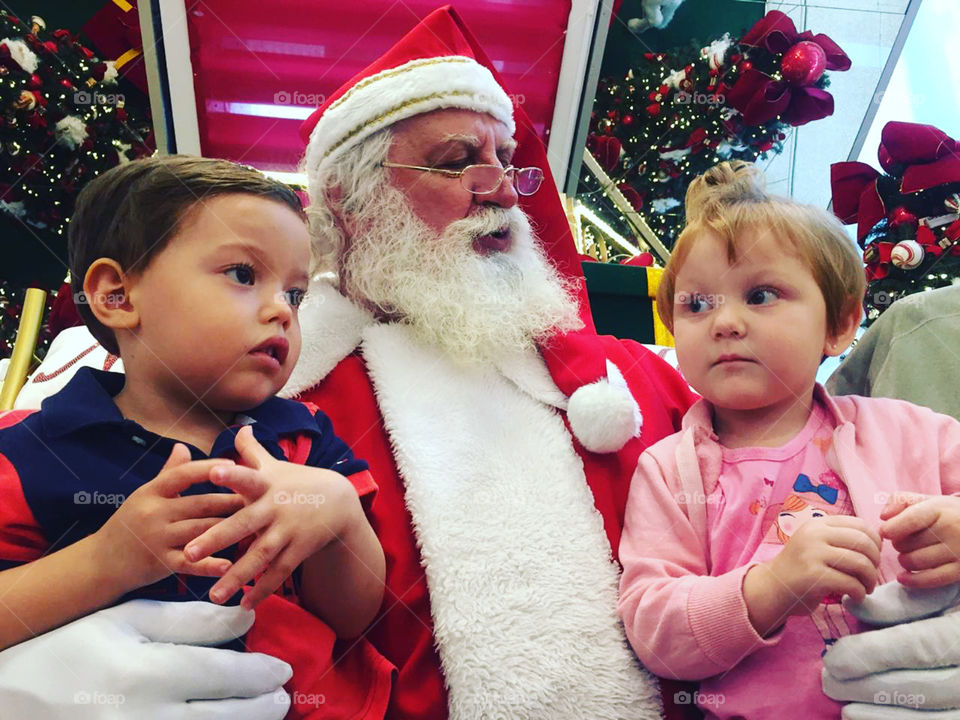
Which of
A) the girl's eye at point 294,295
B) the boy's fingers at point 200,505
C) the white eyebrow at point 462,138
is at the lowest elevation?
the boy's fingers at point 200,505

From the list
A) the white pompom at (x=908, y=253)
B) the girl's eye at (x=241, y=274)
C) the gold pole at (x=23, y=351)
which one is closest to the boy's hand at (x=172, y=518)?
the girl's eye at (x=241, y=274)

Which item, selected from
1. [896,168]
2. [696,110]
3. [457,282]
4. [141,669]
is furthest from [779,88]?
[141,669]

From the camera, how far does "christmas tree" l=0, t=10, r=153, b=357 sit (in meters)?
2.91

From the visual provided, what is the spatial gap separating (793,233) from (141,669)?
1.15m

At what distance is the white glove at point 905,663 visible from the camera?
2.97 feet

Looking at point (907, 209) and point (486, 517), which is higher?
point (907, 209)

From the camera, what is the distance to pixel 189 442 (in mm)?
1020

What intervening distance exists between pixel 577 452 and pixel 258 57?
2614 millimetres

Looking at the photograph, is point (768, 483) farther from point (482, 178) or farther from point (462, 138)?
point (462, 138)

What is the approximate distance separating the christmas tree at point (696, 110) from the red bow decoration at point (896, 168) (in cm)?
101

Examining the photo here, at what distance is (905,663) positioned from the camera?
921 mm

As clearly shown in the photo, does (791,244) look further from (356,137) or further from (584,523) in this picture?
(356,137)

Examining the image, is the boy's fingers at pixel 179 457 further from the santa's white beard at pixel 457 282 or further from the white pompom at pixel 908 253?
the white pompom at pixel 908 253

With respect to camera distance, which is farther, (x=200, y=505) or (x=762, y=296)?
(x=762, y=296)
